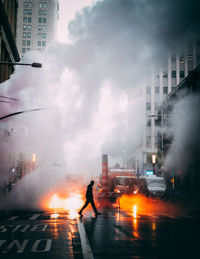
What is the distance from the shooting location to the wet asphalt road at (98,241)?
727cm

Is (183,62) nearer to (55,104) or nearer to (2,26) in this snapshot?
(2,26)

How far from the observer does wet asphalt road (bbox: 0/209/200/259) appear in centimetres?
727

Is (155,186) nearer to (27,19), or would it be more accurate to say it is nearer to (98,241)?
(98,241)

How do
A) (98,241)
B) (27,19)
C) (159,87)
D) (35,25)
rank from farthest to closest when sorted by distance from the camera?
1. (27,19)
2. (35,25)
3. (159,87)
4. (98,241)

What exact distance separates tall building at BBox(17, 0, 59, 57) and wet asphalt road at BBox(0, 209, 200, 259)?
99.5m

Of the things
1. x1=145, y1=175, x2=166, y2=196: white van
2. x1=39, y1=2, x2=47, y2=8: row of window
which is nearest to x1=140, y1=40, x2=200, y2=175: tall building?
x1=145, y1=175, x2=166, y2=196: white van

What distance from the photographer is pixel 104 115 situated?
3120 cm

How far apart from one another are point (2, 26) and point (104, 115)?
16435mm

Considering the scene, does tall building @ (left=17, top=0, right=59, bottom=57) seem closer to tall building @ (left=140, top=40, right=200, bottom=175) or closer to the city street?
tall building @ (left=140, top=40, right=200, bottom=175)

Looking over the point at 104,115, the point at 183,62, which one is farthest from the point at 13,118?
the point at 183,62

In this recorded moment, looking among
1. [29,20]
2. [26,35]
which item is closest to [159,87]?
[26,35]

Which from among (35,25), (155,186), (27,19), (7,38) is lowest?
(155,186)

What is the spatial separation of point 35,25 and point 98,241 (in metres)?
107

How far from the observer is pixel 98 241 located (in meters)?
8.86
